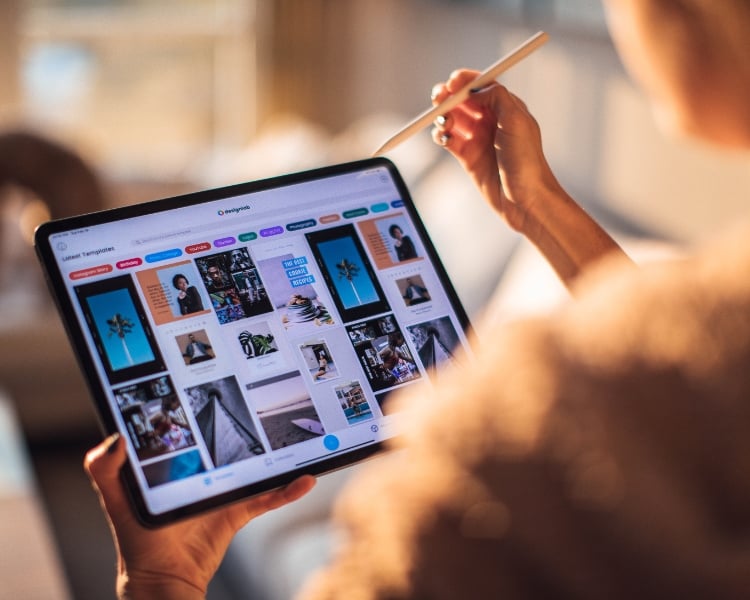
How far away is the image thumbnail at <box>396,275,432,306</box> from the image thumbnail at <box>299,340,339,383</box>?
0.10 metres

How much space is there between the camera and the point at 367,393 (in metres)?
0.85

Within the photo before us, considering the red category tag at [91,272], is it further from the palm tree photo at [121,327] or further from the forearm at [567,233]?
the forearm at [567,233]

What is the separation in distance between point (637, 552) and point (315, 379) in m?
0.52

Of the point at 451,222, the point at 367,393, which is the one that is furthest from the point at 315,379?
the point at 451,222

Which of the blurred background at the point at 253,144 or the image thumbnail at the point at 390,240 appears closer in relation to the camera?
the image thumbnail at the point at 390,240

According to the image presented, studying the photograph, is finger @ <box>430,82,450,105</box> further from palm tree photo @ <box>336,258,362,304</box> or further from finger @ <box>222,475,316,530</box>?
finger @ <box>222,475,316,530</box>

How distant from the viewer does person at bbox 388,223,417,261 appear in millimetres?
927

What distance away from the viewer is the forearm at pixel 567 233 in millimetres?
935

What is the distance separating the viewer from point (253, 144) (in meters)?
4.87

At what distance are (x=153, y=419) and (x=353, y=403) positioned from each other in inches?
7.0

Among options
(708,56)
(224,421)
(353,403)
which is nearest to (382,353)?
(353,403)

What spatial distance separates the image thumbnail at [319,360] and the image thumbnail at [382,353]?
0.03 metres

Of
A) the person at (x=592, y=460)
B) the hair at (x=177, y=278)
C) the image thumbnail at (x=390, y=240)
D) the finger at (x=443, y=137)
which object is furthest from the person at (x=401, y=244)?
the person at (x=592, y=460)

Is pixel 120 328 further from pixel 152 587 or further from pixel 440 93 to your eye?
pixel 440 93
